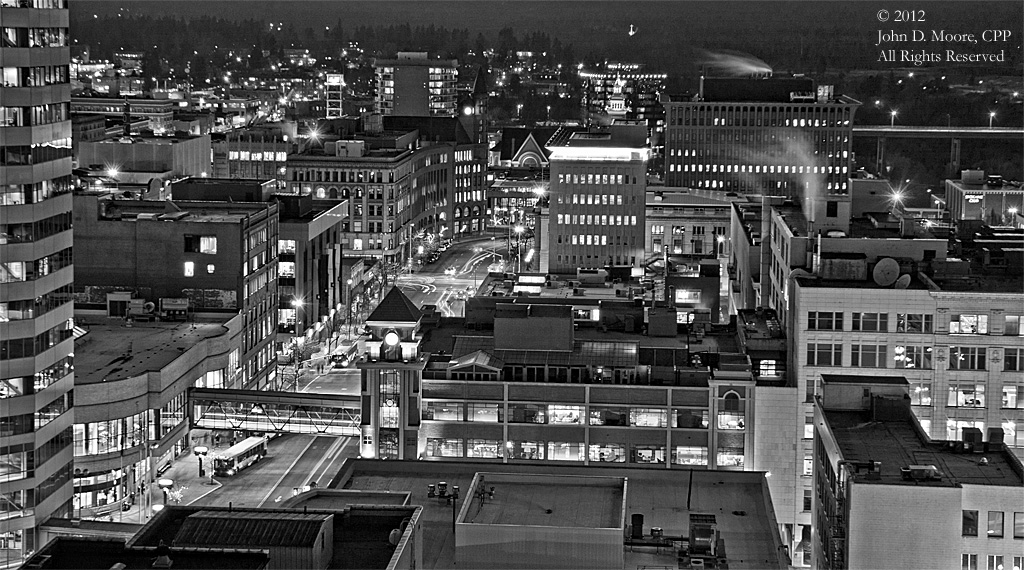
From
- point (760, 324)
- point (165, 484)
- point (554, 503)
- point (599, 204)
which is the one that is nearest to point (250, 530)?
point (554, 503)

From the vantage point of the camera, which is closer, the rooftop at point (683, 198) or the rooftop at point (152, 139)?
the rooftop at point (683, 198)

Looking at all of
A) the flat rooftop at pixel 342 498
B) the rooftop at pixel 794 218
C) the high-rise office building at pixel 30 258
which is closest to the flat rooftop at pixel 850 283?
the rooftop at pixel 794 218

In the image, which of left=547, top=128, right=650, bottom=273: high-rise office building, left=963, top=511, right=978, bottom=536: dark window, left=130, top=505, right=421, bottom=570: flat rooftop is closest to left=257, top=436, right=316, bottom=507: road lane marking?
left=130, top=505, right=421, bottom=570: flat rooftop

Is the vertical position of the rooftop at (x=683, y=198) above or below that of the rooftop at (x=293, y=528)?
below

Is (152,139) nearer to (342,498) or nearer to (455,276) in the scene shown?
(455,276)

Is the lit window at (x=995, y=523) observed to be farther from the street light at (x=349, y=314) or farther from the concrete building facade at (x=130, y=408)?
the street light at (x=349, y=314)

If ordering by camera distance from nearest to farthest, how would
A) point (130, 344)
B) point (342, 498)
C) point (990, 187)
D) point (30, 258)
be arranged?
point (342, 498)
point (30, 258)
point (130, 344)
point (990, 187)
